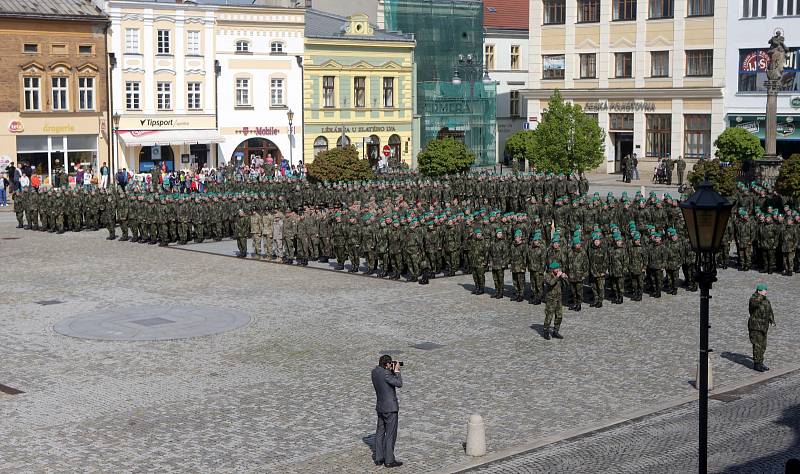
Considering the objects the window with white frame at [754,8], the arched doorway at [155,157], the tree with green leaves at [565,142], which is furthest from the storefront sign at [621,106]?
the arched doorway at [155,157]

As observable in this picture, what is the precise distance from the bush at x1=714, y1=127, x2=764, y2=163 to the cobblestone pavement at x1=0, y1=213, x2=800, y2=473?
24.2 metres

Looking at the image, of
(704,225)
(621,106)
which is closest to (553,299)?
(704,225)

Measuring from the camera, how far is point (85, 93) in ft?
188

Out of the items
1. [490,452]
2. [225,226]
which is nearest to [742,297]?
[490,452]

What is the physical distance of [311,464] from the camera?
15289mm

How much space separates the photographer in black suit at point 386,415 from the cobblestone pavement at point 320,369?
0.83 ft

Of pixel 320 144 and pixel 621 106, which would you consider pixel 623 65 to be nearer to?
pixel 621 106

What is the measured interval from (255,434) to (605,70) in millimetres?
51728

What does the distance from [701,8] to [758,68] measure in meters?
4.26

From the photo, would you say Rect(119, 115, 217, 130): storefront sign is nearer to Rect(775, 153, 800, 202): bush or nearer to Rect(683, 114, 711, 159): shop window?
Rect(683, 114, 711, 159): shop window

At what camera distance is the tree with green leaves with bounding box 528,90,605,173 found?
5072 cm

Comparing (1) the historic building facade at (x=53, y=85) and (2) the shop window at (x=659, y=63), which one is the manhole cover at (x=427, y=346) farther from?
(2) the shop window at (x=659, y=63)

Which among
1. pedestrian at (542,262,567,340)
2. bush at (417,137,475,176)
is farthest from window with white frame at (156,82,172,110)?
pedestrian at (542,262,567,340)

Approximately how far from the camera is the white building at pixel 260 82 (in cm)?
6181
